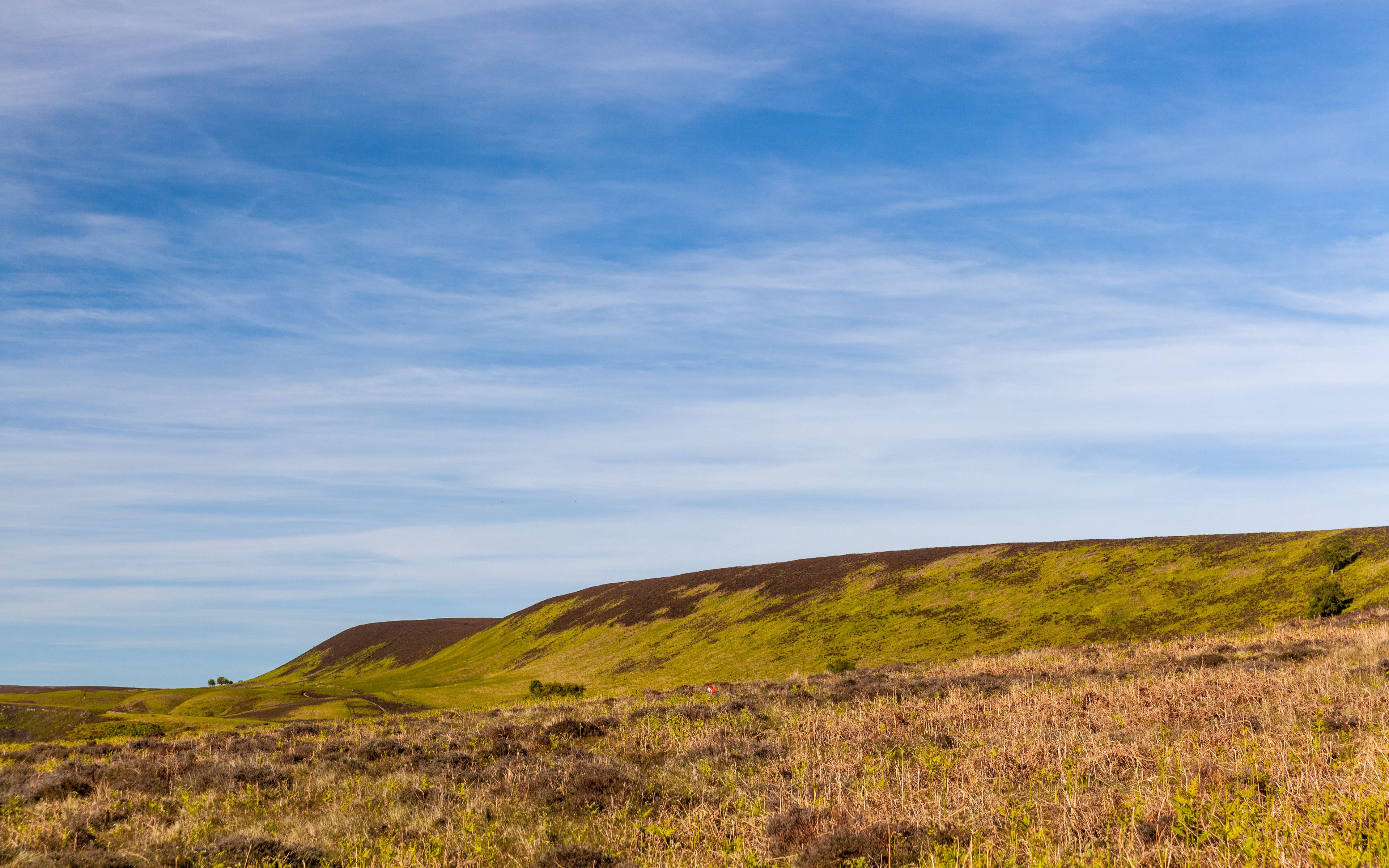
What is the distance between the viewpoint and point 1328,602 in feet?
153

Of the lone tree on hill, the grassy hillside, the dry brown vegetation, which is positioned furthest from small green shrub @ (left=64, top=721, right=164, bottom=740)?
the lone tree on hill

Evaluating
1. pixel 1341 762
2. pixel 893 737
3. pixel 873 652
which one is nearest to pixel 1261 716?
pixel 1341 762

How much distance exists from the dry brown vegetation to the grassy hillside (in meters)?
33.5

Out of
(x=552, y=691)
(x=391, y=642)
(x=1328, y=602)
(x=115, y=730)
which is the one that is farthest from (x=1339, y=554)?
(x=391, y=642)

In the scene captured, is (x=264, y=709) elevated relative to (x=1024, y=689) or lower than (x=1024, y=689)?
lower

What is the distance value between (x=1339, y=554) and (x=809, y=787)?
61676 millimetres

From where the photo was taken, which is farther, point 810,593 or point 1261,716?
point 810,593

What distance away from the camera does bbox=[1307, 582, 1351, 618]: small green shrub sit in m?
46.6

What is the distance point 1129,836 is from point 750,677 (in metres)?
61.9

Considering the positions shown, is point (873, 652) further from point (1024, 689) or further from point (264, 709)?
point (1024, 689)

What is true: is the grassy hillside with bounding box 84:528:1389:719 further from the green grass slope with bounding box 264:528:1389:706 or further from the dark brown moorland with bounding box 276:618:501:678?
the dark brown moorland with bounding box 276:618:501:678

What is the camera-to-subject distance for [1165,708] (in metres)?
13.1

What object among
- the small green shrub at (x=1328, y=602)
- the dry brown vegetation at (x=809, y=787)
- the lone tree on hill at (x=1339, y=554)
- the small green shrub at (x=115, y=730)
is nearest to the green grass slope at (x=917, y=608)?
the lone tree on hill at (x=1339, y=554)

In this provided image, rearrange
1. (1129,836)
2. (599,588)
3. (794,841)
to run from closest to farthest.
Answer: (1129,836), (794,841), (599,588)
